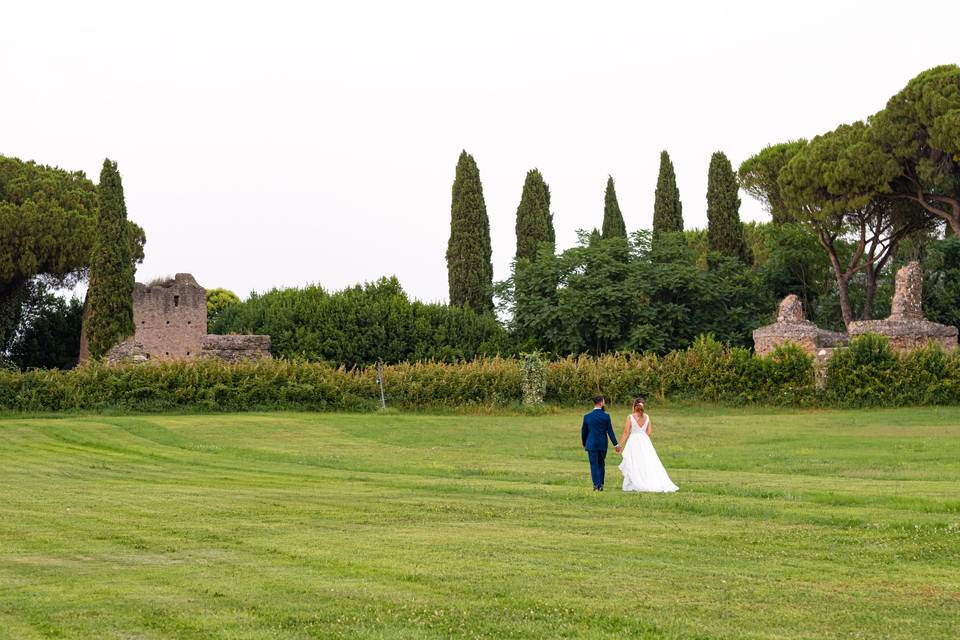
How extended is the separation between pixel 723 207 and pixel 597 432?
39.9 metres

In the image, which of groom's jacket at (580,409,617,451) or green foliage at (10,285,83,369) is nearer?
groom's jacket at (580,409,617,451)

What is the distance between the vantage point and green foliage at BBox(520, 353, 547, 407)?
38.9 m

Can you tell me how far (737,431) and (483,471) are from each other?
1008 cm

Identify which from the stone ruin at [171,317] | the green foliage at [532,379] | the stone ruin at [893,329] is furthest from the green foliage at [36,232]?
the stone ruin at [893,329]

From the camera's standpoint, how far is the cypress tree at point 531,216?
6059 centimetres

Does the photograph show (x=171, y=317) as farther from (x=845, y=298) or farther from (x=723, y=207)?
(x=845, y=298)

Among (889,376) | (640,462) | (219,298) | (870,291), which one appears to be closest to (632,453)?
(640,462)

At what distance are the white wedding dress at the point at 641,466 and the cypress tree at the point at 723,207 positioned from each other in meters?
39.0

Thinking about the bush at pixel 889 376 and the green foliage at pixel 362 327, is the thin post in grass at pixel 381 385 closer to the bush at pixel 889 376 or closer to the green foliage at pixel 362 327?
the green foliage at pixel 362 327

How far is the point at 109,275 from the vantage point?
48281 mm

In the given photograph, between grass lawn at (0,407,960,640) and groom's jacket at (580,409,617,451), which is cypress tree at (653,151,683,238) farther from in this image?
groom's jacket at (580,409,617,451)

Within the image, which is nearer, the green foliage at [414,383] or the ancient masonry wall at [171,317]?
the green foliage at [414,383]

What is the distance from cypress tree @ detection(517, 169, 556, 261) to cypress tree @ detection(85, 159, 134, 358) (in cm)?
1860

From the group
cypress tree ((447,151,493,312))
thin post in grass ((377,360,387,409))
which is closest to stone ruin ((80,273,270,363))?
cypress tree ((447,151,493,312))
